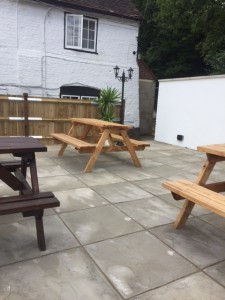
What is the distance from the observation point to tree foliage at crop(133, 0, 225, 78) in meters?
12.0

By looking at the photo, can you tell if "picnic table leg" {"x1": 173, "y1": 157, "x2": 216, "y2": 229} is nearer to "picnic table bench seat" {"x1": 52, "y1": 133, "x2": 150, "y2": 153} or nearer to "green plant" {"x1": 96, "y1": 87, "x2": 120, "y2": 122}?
"picnic table bench seat" {"x1": 52, "y1": 133, "x2": 150, "y2": 153}

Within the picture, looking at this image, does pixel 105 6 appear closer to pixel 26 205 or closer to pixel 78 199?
pixel 78 199

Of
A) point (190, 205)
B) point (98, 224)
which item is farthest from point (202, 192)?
point (98, 224)

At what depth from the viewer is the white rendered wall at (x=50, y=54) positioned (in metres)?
9.47

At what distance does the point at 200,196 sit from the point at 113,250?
91 centimetres

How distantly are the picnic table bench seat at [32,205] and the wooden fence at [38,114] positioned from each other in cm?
566

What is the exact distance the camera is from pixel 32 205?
2307 mm

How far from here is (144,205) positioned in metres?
3.61

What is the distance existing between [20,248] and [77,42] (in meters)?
Answer: 9.72

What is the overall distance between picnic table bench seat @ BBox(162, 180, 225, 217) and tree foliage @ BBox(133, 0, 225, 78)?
10835mm

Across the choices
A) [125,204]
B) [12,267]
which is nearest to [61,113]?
[125,204]

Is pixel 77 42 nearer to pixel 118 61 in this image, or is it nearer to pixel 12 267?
pixel 118 61

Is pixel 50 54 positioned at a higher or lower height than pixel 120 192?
higher

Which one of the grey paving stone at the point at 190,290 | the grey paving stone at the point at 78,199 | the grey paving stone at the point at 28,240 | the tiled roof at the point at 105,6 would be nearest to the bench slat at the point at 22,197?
the grey paving stone at the point at 28,240
